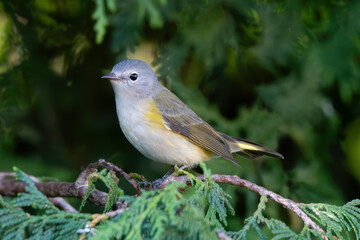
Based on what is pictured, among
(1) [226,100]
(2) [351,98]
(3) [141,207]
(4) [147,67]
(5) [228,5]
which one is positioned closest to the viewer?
(3) [141,207]

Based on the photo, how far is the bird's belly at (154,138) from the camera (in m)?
3.02

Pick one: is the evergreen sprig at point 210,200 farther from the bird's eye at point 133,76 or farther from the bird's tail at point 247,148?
the bird's eye at point 133,76

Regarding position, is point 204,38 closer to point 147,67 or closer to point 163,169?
point 147,67

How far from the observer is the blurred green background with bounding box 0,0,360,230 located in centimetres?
355

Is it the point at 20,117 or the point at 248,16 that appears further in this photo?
the point at 20,117

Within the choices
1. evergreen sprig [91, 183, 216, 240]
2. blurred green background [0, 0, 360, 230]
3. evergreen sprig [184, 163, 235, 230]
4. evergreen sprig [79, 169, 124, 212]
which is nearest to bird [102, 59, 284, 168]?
blurred green background [0, 0, 360, 230]

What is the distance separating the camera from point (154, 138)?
10.0ft

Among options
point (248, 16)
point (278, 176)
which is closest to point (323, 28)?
point (248, 16)

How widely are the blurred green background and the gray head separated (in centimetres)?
20

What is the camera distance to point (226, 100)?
429 centimetres

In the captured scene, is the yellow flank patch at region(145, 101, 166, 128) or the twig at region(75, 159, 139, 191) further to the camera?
the yellow flank patch at region(145, 101, 166, 128)

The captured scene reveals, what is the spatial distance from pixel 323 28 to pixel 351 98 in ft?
2.40

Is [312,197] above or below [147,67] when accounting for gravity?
below

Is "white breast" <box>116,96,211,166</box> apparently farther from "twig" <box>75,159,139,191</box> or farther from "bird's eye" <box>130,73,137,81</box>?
"twig" <box>75,159,139,191</box>
